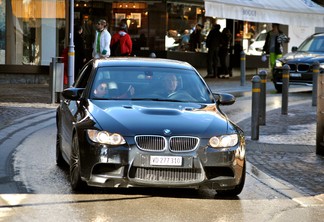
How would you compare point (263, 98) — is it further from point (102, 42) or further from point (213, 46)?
point (213, 46)

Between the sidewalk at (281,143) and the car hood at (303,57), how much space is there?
7.31ft

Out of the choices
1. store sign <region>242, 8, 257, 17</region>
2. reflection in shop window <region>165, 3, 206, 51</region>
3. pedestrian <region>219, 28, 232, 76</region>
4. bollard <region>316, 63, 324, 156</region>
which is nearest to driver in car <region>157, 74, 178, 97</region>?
bollard <region>316, 63, 324, 156</region>

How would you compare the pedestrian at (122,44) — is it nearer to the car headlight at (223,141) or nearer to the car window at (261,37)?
the car window at (261,37)

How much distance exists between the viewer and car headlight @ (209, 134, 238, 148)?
370 inches

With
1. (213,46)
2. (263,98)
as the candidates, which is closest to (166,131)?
(263,98)

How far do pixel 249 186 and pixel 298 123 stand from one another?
24.8 feet

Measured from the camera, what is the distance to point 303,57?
26.1 meters

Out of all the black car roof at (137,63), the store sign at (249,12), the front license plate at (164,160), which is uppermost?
the store sign at (249,12)

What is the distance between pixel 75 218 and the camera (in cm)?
835

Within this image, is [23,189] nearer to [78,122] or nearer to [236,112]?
[78,122]

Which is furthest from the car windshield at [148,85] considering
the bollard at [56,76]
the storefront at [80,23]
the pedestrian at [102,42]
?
the storefront at [80,23]

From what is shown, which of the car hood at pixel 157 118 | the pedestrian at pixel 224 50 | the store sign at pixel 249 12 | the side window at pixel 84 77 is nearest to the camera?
the car hood at pixel 157 118

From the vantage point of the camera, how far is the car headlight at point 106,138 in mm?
9242

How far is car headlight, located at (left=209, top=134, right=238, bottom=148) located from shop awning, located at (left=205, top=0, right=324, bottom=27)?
17.8 metres
